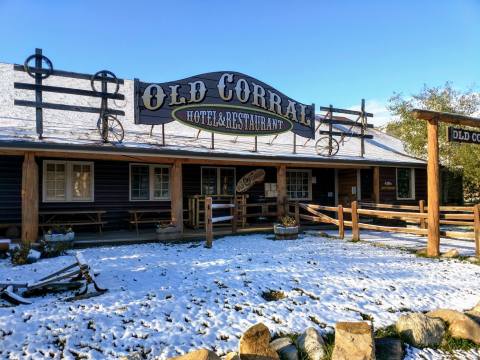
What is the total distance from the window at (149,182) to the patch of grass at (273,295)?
7.59 metres

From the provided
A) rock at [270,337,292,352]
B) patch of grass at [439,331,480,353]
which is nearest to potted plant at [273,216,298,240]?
patch of grass at [439,331,480,353]

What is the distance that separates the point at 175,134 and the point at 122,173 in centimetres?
243

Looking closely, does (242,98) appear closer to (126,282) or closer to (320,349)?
(126,282)

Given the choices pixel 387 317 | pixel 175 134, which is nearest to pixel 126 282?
pixel 387 317

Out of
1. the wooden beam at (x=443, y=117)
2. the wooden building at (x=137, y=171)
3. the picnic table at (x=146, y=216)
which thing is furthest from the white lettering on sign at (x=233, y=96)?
the wooden beam at (x=443, y=117)

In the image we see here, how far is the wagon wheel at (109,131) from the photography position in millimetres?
9945

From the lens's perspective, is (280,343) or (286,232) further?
(286,232)

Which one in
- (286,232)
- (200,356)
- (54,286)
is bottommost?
(200,356)

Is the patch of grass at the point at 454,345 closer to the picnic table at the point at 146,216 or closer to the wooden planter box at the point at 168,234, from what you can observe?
the wooden planter box at the point at 168,234


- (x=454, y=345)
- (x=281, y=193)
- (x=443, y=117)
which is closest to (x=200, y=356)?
(x=454, y=345)

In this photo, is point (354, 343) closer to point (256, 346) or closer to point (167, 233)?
point (256, 346)

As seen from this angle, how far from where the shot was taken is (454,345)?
4.35 metres

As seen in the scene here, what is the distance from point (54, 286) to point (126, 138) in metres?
6.27

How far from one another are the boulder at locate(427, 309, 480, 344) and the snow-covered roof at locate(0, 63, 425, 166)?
7057 millimetres
